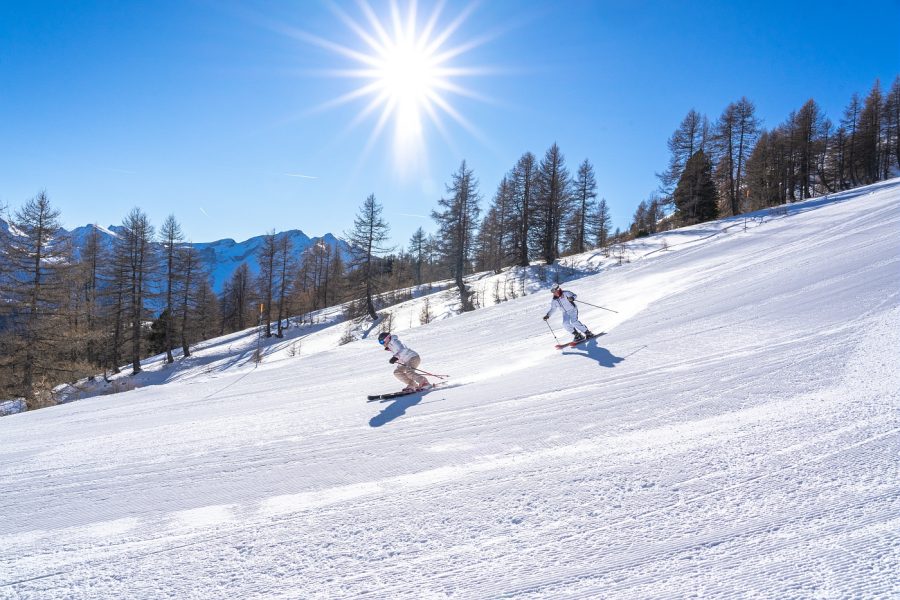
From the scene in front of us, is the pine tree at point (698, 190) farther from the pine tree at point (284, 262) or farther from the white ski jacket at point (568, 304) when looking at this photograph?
the pine tree at point (284, 262)

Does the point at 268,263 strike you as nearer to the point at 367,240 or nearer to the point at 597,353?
the point at 367,240

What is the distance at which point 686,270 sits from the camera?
1474cm

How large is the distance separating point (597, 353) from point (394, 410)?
4249 mm

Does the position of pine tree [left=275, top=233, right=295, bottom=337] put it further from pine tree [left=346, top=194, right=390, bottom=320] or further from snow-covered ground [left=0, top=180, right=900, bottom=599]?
snow-covered ground [left=0, top=180, right=900, bottom=599]

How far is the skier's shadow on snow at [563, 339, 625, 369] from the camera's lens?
6.88 meters

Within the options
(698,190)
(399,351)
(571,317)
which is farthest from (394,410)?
(698,190)

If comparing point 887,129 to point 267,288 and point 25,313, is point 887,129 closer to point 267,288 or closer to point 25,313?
point 267,288

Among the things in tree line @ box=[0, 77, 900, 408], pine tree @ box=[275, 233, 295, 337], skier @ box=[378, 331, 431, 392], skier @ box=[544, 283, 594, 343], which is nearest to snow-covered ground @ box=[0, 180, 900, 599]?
skier @ box=[378, 331, 431, 392]

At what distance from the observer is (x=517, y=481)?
336 centimetres

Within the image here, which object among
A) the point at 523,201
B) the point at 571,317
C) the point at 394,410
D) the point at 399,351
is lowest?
the point at 394,410

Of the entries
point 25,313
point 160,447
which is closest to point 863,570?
point 160,447

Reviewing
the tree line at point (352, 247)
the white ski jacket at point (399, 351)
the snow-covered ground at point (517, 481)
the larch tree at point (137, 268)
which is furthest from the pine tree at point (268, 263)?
the white ski jacket at point (399, 351)

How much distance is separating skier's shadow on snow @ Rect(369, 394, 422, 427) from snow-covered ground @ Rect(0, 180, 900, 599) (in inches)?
2.6

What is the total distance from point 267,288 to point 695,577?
38537 millimetres
